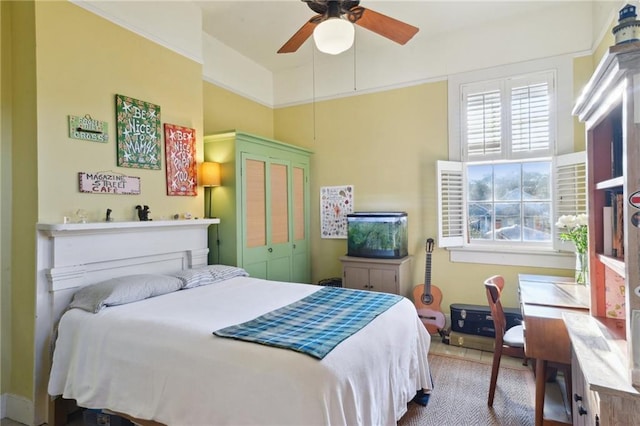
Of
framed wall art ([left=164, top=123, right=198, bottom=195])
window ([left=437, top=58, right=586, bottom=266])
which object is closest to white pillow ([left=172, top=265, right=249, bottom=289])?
framed wall art ([left=164, top=123, right=198, bottom=195])

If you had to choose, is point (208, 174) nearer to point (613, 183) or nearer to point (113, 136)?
point (113, 136)

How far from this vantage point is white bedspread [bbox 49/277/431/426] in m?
1.41

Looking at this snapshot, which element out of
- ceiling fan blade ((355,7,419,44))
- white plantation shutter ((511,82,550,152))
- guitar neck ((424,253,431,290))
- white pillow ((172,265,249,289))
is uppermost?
ceiling fan blade ((355,7,419,44))

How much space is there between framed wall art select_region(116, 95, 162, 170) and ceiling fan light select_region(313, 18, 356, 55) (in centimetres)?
164

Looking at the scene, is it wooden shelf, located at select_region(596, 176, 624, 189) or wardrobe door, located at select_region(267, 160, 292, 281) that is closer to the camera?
wooden shelf, located at select_region(596, 176, 624, 189)

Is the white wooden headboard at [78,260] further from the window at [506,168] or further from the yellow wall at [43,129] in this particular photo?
the window at [506,168]

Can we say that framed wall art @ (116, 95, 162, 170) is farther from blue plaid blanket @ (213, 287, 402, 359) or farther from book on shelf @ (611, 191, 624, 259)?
book on shelf @ (611, 191, 624, 259)

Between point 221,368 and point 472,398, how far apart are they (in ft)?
6.14

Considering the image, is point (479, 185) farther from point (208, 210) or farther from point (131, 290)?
point (131, 290)

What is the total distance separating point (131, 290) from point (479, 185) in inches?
132

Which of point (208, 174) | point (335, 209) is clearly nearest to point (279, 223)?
point (335, 209)

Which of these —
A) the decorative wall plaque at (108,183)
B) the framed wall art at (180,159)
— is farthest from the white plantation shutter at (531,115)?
the decorative wall plaque at (108,183)

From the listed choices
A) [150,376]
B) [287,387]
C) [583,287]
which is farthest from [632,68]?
[150,376]

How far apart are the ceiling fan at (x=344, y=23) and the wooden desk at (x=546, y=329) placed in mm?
1839
